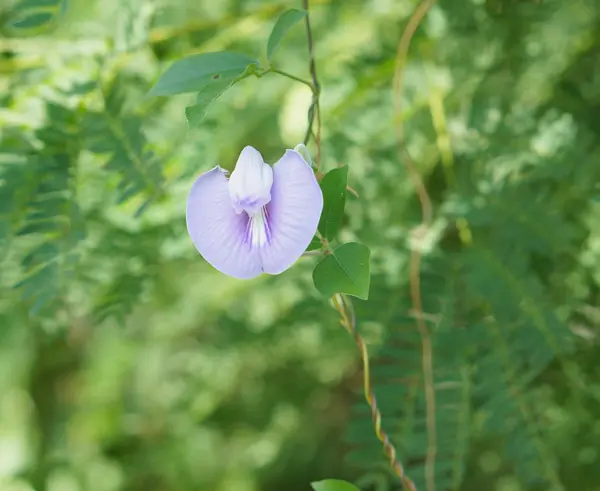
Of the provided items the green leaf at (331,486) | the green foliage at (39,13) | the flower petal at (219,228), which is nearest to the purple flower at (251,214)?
the flower petal at (219,228)

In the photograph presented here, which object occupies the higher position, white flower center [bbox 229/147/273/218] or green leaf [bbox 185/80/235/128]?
green leaf [bbox 185/80/235/128]

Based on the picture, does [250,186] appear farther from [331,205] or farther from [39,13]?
[39,13]

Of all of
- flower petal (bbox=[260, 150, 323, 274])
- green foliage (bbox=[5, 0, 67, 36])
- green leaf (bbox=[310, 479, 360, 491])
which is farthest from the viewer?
green foliage (bbox=[5, 0, 67, 36])

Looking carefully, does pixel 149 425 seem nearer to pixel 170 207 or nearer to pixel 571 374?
pixel 170 207

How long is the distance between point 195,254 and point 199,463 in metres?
0.56

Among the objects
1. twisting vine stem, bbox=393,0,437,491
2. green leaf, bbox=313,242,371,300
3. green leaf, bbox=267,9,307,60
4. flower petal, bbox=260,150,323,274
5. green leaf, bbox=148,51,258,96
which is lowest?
twisting vine stem, bbox=393,0,437,491

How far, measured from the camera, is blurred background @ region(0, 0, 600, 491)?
0.76 m

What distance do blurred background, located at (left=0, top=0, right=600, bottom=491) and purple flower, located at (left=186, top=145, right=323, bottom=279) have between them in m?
0.24

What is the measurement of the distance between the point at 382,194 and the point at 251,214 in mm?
521

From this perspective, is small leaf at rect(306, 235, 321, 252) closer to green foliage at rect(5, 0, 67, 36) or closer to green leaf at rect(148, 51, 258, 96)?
green leaf at rect(148, 51, 258, 96)

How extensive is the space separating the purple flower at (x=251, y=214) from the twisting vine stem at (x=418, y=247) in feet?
1.27

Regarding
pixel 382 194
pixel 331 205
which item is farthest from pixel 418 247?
pixel 331 205

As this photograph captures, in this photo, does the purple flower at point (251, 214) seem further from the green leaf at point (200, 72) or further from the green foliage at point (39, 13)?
the green foliage at point (39, 13)

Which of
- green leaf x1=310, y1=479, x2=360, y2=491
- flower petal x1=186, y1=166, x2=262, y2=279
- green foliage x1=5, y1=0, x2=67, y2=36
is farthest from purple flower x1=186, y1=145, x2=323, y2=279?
green foliage x1=5, y1=0, x2=67, y2=36
